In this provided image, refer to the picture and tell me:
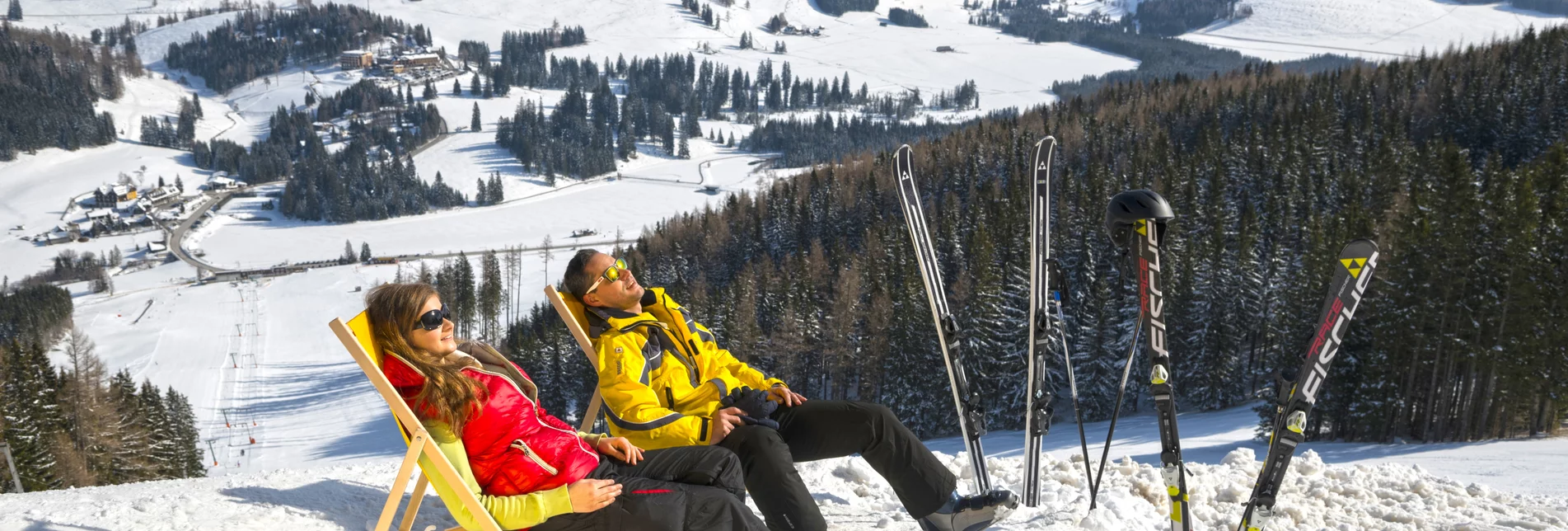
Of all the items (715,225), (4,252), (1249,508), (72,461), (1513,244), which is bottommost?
(4,252)

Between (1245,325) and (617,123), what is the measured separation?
160290mm

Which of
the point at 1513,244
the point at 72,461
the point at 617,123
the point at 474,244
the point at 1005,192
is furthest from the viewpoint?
the point at 617,123

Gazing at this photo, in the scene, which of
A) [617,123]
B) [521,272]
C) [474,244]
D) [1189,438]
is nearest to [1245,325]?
[1189,438]

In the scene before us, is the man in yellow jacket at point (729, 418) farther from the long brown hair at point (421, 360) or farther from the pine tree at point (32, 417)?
the pine tree at point (32, 417)

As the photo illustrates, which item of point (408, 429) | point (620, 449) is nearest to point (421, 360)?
point (408, 429)

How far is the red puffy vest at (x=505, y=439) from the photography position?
4.21 meters

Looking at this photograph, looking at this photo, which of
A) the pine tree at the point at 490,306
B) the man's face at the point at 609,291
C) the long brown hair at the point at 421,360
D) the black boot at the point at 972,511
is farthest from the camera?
the pine tree at the point at 490,306

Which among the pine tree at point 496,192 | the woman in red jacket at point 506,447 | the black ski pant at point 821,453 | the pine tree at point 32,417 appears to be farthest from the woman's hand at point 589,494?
the pine tree at point 496,192

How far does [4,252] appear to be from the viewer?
115875 mm

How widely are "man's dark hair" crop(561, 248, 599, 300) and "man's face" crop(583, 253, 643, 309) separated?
3 centimetres

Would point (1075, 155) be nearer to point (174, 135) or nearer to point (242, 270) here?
point (242, 270)

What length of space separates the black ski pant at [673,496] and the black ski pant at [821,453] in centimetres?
26

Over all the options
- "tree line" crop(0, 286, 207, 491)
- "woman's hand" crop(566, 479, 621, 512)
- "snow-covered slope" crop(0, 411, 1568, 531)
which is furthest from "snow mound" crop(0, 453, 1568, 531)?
"tree line" crop(0, 286, 207, 491)

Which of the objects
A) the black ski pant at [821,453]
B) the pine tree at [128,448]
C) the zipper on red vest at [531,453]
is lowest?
the pine tree at [128,448]
